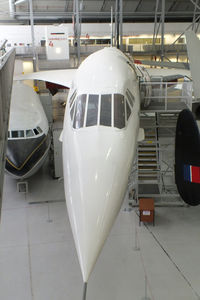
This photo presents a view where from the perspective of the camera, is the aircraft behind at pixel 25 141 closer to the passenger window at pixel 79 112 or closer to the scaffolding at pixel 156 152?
the scaffolding at pixel 156 152

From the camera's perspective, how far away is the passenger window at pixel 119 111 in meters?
7.43

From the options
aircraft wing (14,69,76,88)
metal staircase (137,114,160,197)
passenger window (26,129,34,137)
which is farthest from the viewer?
aircraft wing (14,69,76,88)

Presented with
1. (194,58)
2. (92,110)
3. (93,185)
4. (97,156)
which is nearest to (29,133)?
(92,110)

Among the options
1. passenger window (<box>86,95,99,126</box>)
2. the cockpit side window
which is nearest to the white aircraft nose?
passenger window (<box>86,95,99,126</box>)

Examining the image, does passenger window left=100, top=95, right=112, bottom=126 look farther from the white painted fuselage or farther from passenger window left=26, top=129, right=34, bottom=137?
passenger window left=26, top=129, right=34, bottom=137

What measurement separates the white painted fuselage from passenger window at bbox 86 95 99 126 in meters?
0.02

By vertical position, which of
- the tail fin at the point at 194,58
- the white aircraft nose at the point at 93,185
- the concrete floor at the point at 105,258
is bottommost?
the concrete floor at the point at 105,258

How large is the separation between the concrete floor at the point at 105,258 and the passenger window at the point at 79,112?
4388 millimetres

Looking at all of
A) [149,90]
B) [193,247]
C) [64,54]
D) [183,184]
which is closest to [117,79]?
[183,184]

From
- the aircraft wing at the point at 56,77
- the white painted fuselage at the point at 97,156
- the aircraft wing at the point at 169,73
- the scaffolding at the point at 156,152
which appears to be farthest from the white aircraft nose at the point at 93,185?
the aircraft wing at the point at 169,73

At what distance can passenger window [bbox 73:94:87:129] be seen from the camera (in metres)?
7.51

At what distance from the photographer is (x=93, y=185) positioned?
19.9 ft

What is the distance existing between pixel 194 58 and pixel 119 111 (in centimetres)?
615

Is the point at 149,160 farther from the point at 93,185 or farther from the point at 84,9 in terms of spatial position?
the point at 84,9
